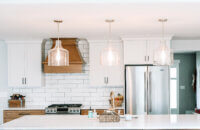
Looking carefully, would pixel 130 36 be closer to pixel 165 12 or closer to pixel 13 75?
pixel 165 12

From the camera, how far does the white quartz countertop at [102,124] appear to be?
313 cm

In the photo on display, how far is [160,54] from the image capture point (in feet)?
11.6

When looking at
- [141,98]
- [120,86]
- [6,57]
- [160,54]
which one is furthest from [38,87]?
[160,54]

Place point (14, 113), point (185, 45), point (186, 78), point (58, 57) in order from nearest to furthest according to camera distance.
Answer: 1. point (58, 57)
2. point (14, 113)
3. point (185, 45)
4. point (186, 78)

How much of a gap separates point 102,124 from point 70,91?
8.84 ft

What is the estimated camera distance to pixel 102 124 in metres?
3.27

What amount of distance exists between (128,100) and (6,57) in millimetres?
3077

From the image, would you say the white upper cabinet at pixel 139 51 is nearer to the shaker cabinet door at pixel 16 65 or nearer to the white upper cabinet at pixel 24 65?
the white upper cabinet at pixel 24 65

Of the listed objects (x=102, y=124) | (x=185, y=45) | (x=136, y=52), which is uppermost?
(x=185, y=45)

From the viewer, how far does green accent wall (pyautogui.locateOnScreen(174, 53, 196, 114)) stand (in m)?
8.77

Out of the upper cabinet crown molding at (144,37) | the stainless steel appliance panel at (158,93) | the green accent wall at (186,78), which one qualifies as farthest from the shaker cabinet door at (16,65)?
the green accent wall at (186,78)

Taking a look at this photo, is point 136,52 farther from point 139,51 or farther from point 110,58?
point 110,58

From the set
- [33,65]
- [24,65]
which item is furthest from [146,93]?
[24,65]

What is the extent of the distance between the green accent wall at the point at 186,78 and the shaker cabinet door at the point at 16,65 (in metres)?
5.63
